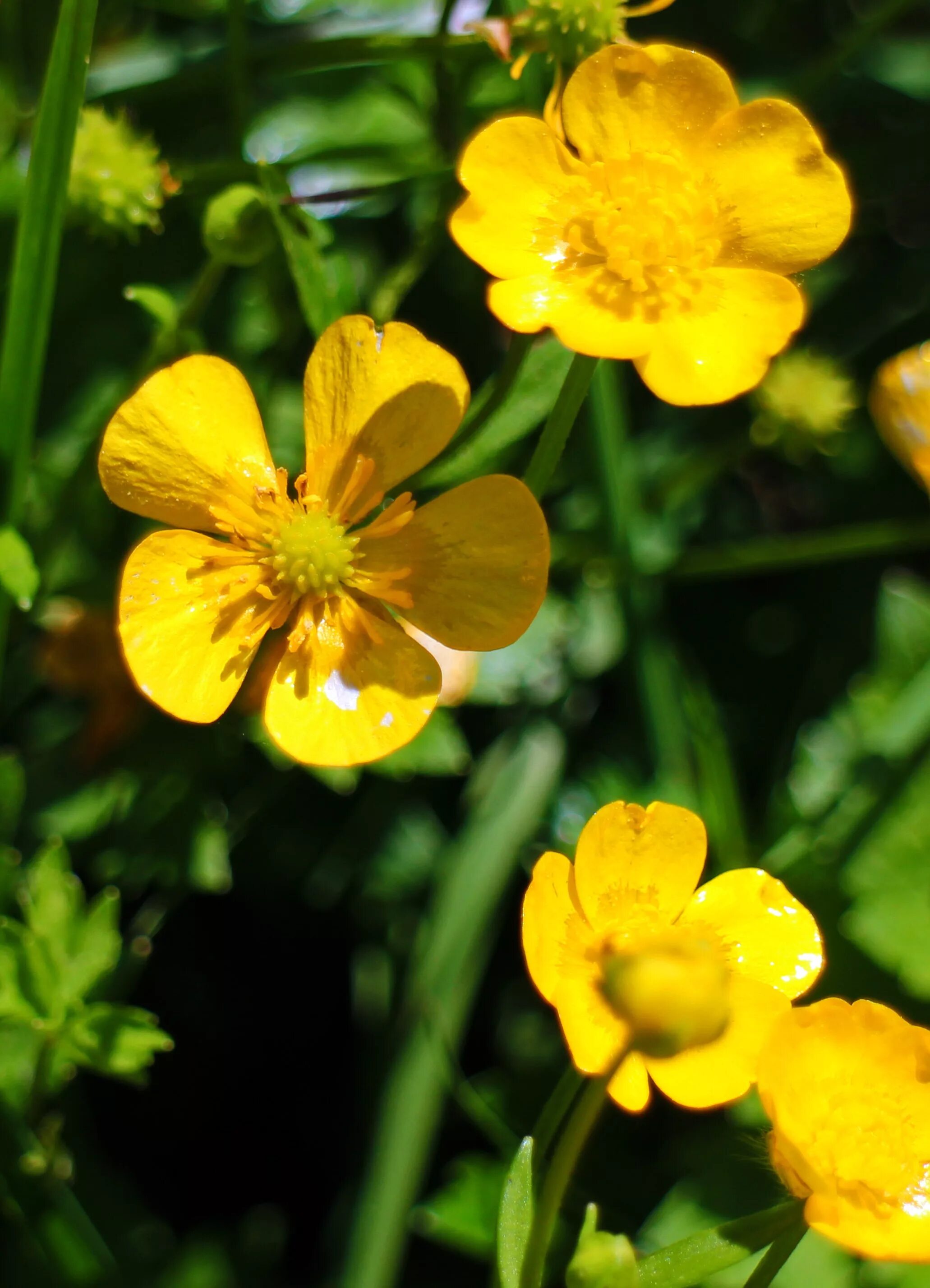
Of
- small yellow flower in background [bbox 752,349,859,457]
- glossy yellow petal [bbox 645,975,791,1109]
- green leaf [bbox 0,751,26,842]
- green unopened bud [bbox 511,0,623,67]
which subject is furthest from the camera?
small yellow flower in background [bbox 752,349,859,457]

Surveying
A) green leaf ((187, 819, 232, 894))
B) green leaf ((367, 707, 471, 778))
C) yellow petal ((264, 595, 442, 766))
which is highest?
yellow petal ((264, 595, 442, 766))

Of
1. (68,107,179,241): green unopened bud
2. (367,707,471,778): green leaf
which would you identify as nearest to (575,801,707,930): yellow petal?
(367,707,471,778): green leaf

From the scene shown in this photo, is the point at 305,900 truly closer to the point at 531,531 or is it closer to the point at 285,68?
the point at 531,531

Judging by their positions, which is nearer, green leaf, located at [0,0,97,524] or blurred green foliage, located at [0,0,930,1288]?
green leaf, located at [0,0,97,524]

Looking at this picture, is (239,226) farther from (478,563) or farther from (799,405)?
(799,405)

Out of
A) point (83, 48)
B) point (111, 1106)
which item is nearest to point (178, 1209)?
point (111, 1106)

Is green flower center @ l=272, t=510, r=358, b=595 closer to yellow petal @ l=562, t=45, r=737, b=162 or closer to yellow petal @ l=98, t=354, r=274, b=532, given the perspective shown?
yellow petal @ l=98, t=354, r=274, b=532
